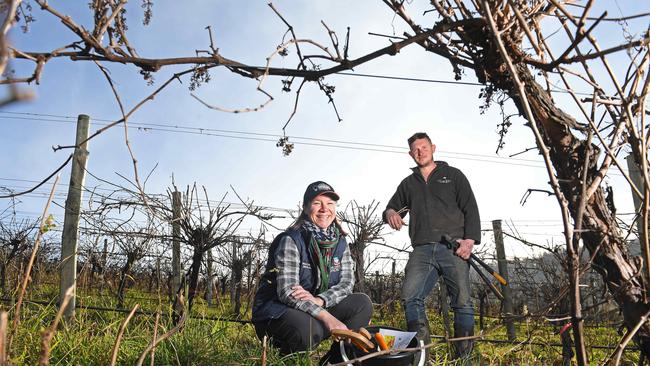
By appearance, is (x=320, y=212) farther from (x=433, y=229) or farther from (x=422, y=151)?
(x=422, y=151)

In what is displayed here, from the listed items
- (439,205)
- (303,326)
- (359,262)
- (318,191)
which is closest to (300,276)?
(303,326)

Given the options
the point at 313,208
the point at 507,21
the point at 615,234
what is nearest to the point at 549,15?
the point at 507,21

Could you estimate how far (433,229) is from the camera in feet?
12.7

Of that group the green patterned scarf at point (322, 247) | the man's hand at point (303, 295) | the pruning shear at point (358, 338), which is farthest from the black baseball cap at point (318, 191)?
the pruning shear at point (358, 338)

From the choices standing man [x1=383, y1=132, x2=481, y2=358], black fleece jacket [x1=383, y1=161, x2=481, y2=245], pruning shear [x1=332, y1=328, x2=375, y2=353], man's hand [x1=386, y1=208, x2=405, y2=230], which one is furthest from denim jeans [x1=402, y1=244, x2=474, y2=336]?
pruning shear [x1=332, y1=328, x2=375, y2=353]

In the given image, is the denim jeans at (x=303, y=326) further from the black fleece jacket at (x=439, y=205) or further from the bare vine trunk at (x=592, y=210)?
the bare vine trunk at (x=592, y=210)

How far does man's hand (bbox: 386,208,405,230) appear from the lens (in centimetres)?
376

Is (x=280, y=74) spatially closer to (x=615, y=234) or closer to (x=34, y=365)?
(x=615, y=234)

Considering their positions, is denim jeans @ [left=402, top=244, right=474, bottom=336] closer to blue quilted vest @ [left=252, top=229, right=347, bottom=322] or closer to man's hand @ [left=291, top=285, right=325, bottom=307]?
blue quilted vest @ [left=252, top=229, right=347, bottom=322]

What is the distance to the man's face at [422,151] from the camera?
161 inches

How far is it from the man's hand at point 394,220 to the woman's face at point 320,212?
629mm

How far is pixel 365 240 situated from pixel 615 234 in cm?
544

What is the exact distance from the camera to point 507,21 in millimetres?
1938

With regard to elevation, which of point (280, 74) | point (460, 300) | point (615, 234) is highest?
point (280, 74)
